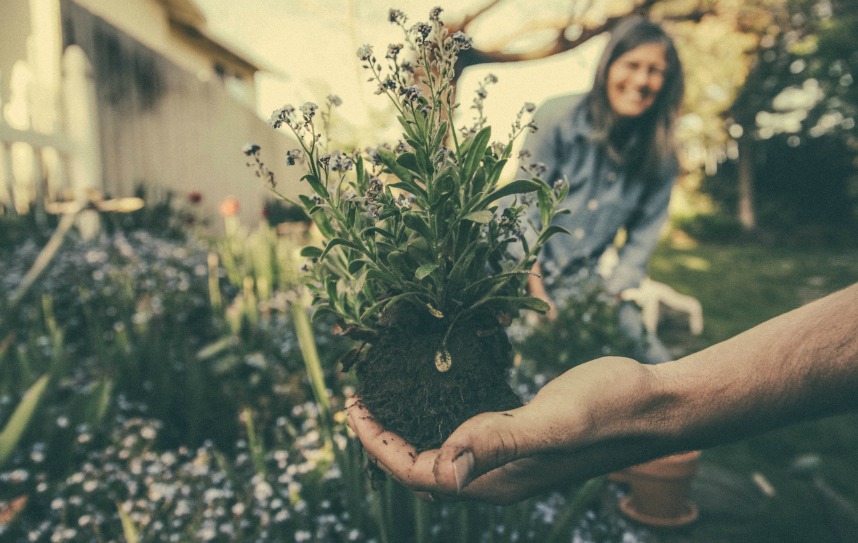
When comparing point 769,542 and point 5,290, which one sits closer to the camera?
point 769,542

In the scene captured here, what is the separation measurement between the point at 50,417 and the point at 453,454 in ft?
6.04

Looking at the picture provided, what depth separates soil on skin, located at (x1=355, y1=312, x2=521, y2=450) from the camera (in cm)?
102

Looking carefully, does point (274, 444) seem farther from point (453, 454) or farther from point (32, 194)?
point (32, 194)

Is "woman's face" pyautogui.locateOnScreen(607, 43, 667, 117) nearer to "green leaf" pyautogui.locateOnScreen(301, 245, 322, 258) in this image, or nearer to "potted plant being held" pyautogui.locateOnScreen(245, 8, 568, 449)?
"potted plant being held" pyautogui.locateOnScreen(245, 8, 568, 449)

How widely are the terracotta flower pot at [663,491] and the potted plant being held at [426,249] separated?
1152 mm

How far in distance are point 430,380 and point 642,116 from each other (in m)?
2.24

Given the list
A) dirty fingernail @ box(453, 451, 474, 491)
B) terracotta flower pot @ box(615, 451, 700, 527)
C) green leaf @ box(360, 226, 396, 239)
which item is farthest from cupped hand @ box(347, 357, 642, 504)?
terracotta flower pot @ box(615, 451, 700, 527)

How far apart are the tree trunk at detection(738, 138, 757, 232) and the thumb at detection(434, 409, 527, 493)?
583 inches

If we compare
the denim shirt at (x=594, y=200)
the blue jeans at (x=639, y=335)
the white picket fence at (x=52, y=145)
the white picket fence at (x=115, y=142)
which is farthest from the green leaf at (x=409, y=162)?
the white picket fence at (x=52, y=145)

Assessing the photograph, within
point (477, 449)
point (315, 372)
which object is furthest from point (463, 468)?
point (315, 372)

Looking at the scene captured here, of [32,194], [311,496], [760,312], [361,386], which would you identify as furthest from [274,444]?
[760,312]

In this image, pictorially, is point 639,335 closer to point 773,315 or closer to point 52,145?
point 52,145

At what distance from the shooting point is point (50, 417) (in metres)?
1.99

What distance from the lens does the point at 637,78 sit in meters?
2.60
